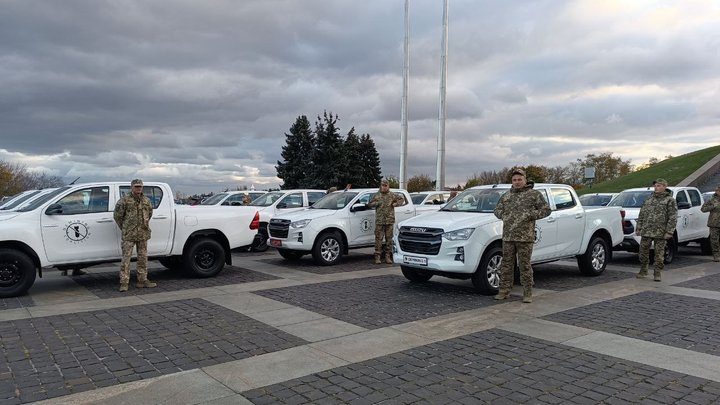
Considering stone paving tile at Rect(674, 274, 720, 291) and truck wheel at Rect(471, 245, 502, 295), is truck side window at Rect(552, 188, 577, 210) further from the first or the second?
stone paving tile at Rect(674, 274, 720, 291)

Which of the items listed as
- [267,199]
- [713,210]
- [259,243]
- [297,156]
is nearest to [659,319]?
[713,210]

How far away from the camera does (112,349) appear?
5.67 m

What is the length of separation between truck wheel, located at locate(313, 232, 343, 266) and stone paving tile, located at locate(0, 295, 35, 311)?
5.71 metres

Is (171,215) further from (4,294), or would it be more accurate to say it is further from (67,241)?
(4,294)

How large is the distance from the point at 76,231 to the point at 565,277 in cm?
916

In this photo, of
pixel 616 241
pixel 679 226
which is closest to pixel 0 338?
pixel 616 241

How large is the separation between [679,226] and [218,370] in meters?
12.8

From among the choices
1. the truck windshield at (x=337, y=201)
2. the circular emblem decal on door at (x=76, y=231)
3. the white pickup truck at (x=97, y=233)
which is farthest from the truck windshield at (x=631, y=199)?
the circular emblem decal on door at (x=76, y=231)

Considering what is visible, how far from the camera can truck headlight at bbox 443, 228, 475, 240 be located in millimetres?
8273

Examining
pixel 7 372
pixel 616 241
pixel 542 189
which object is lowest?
pixel 7 372

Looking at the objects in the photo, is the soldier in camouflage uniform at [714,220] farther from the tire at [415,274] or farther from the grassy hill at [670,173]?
the grassy hill at [670,173]

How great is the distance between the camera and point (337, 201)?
13.3 metres

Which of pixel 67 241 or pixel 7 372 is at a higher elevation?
pixel 67 241

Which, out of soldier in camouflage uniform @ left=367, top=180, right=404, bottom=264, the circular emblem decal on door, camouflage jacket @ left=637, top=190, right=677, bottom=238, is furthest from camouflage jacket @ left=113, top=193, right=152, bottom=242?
camouflage jacket @ left=637, top=190, right=677, bottom=238
